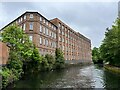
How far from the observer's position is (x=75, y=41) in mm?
82812

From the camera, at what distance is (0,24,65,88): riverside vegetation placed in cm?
2159

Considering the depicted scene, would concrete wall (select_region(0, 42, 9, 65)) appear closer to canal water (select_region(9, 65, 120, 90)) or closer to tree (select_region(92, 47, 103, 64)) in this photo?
canal water (select_region(9, 65, 120, 90))

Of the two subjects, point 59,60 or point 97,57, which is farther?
point 97,57

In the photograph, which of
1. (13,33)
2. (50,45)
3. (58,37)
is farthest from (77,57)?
(13,33)

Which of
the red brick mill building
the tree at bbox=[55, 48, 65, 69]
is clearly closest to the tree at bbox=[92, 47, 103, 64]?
the red brick mill building

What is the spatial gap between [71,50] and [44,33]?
90.9ft

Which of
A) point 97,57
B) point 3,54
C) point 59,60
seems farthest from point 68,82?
point 97,57

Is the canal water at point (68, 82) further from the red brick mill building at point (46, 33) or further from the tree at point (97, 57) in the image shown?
the tree at point (97, 57)

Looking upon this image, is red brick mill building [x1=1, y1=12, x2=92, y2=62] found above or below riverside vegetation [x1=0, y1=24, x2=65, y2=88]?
above

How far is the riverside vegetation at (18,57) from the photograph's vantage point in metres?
21.6

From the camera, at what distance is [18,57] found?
87.7 ft

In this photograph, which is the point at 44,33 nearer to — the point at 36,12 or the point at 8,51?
the point at 36,12

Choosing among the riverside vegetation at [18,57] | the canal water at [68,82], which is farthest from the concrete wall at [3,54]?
the canal water at [68,82]

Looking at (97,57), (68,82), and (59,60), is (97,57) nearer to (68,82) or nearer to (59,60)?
(59,60)
